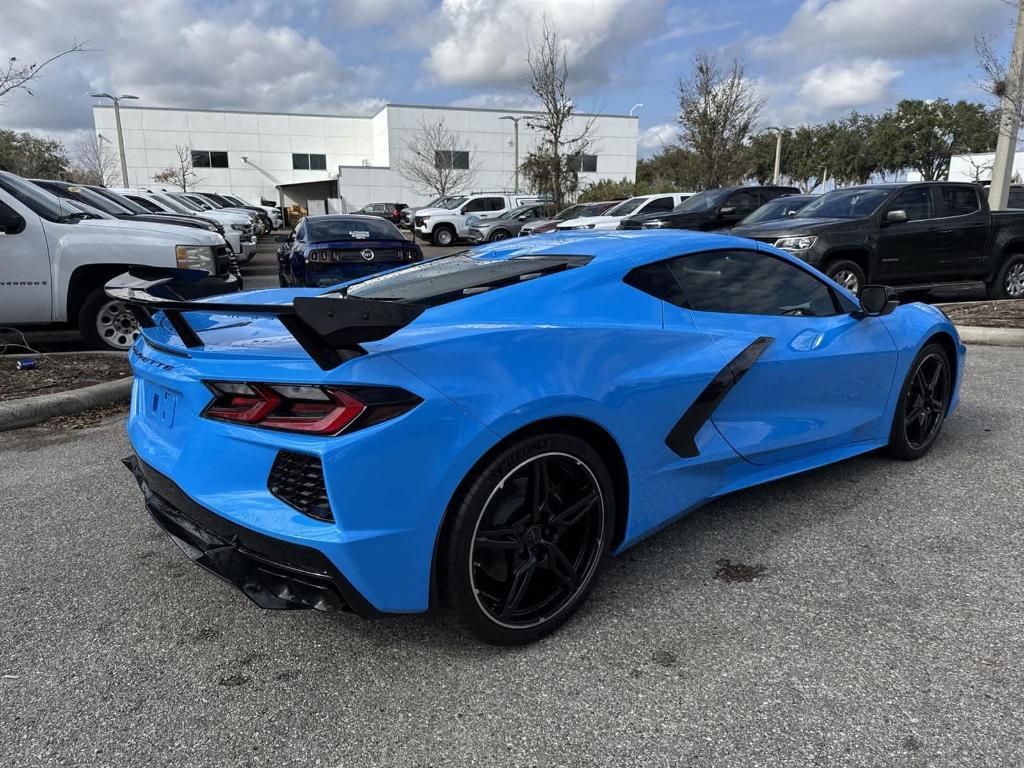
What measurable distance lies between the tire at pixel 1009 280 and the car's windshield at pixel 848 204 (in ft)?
7.26

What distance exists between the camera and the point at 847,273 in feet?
30.2

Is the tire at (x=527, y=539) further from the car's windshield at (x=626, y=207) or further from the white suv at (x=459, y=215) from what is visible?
the white suv at (x=459, y=215)

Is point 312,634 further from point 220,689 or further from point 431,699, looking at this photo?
point 431,699

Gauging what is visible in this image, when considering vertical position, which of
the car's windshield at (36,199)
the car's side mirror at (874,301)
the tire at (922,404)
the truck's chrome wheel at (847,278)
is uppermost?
the car's windshield at (36,199)

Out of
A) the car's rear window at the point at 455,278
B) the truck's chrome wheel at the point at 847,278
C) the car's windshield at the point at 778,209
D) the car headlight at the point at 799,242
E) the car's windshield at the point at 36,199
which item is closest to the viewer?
the car's rear window at the point at 455,278

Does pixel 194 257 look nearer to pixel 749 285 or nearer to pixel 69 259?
pixel 69 259

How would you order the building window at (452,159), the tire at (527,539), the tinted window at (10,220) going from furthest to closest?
the building window at (452,159) → the tinted window at (10,220) → the tire at (527,539)

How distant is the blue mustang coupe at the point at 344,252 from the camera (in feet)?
33.2

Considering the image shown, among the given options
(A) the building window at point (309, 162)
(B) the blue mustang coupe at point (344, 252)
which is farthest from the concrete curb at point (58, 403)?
(A) the building window at point (309, 162)

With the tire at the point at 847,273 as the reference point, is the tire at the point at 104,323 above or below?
below

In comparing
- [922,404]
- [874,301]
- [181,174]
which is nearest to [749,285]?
[874,301]

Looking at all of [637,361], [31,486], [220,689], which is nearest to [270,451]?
[220,689]

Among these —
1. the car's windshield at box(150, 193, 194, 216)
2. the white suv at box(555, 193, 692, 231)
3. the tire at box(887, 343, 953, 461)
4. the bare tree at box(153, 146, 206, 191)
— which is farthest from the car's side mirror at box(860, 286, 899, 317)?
the bare tree at box(153, 146, 206, 191)

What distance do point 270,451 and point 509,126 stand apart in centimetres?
Result: 5807
